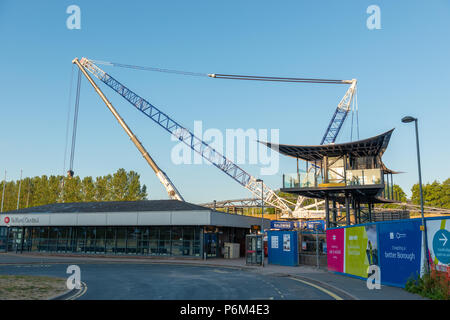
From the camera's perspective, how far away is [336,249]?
79.6ft

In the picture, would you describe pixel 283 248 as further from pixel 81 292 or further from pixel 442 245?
pixel 81 292

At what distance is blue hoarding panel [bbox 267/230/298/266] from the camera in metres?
32.0

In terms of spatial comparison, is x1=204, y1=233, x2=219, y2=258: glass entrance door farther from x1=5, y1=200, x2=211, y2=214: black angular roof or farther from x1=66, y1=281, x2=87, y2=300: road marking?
x1=66, y1=281, x2=87, y2=300: road marking

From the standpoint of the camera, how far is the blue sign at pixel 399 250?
632 inches

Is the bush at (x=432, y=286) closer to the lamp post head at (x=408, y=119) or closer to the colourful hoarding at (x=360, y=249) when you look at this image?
the colourful hoarding at (x=360, y=249)

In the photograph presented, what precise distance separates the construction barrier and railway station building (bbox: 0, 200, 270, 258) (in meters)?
20.2

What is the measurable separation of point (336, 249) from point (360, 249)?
3.79 metres

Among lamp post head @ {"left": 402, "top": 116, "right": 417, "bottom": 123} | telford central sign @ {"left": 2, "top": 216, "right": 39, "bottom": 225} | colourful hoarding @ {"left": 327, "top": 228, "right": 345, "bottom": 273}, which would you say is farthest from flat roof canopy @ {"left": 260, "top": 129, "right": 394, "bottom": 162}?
telford central sign @ {"left": 2, "top": 216, "right": 39, "bottom": 225}

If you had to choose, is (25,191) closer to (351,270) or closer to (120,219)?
(120,219)

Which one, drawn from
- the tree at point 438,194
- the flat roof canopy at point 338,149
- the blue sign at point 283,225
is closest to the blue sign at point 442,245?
the flat roof canopy at point 338,149

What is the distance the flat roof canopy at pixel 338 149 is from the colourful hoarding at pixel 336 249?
15990 millimetres

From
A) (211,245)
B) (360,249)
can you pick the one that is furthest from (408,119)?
(211,245)
